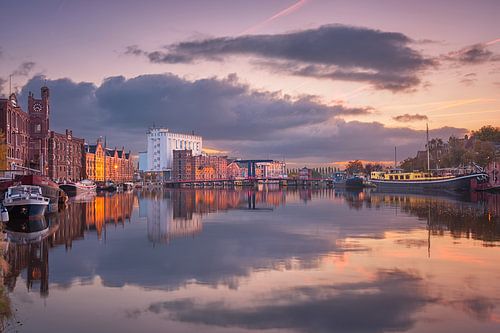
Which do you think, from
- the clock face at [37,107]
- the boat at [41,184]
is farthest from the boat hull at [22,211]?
the clock face at [37,107]

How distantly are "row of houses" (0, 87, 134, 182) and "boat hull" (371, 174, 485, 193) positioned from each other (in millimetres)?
93905

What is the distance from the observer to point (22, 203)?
4841cm

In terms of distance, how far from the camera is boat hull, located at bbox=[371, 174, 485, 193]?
125625 mm

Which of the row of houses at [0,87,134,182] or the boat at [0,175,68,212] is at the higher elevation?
the row of houses at [0,87,134,182]

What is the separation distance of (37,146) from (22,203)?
269 feet

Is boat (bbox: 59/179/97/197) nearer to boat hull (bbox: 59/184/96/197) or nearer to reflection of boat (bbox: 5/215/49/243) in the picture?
boat hull (bbox: 59/184/96/197)

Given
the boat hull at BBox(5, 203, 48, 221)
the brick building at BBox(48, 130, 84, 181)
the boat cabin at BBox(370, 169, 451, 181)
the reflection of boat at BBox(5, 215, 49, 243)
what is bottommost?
the reflection of boat at BBox(5, 215, 49, 243)

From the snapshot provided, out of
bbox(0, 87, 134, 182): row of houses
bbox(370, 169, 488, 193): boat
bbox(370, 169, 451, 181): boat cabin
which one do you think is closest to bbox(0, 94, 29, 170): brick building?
bbox(0, 87, 134, 182): row of houses

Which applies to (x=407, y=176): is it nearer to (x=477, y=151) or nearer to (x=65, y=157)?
(x=477, y=151)

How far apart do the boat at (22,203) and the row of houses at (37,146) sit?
15.3 metres

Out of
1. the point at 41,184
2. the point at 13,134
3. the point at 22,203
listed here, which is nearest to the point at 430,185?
the point at 13,134

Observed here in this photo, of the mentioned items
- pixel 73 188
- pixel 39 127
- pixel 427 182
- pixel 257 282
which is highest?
pixel 39 127

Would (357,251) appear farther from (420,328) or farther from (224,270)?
(420,328)

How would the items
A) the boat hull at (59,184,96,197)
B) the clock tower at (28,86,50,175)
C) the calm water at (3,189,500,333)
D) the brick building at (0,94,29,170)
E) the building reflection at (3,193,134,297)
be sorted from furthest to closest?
the clock tower at (28,86,50,175), the boat hull at (59,184,96,197), the brick building at (0,94,29,170), the building reflection at (3,193,134,297), the calm water at (3,189,500,333)
